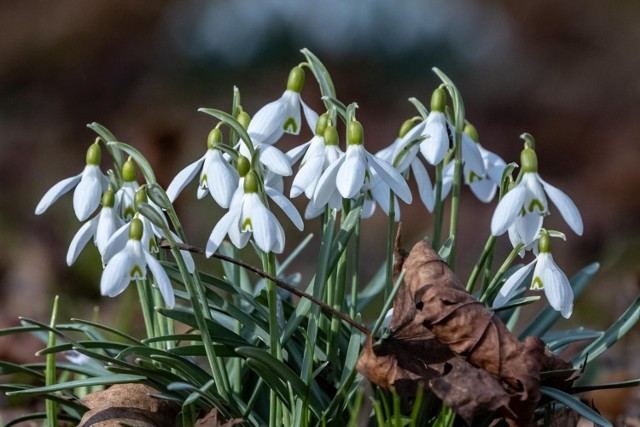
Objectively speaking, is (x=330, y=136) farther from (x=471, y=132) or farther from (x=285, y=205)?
(x=471, y=132)

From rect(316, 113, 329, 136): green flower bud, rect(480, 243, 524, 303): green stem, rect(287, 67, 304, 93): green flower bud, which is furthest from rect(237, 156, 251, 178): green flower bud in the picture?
rect(480, 243, 524, 303): green stem

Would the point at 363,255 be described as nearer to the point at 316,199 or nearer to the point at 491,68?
the point at 491,68

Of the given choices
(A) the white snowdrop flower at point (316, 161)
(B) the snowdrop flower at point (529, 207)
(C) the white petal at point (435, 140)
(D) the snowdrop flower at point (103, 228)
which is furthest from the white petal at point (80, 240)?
(B) the snowdrop flower at point (529, 207)

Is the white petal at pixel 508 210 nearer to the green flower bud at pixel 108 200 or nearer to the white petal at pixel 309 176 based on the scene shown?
the white petal at pixel 309 176

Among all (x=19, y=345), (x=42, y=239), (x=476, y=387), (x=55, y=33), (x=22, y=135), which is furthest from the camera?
(x=55, y=33)

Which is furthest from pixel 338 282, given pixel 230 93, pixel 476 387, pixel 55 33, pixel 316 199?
pixel 55 33

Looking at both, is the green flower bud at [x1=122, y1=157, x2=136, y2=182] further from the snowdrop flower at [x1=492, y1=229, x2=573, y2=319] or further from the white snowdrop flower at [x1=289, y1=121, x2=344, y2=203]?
the snowdrop flower at [x1=492, y1=229, x2=573, y2=319]

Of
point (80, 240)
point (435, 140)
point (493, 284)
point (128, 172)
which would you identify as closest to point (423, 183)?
point (435, 140)
